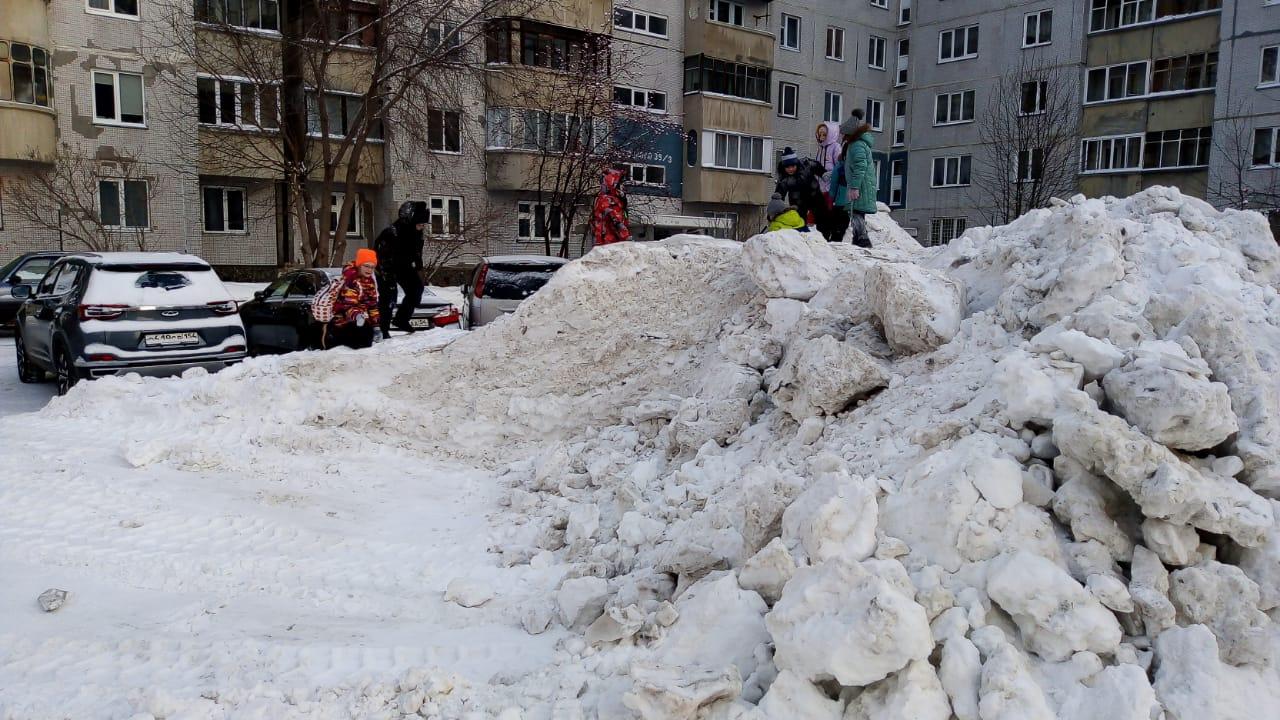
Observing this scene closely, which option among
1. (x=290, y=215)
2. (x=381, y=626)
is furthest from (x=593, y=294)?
(x=290, y=215)

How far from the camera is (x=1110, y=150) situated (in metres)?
32.4

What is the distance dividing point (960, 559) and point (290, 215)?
85.0ft

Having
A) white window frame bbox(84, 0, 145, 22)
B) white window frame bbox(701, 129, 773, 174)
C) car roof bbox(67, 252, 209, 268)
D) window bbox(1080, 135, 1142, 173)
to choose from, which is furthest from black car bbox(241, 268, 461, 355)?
window bbox(1080, 135, 1142, 173)

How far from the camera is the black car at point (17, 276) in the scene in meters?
16.0

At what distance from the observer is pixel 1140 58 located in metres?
31.8

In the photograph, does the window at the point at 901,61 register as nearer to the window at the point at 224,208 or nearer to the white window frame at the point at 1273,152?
the white window frame at the point at 1273,152

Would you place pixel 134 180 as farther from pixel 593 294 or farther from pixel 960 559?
pixel 960 559

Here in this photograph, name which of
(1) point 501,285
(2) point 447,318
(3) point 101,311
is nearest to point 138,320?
(3) point 101,311

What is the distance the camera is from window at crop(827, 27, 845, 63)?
1494 inches

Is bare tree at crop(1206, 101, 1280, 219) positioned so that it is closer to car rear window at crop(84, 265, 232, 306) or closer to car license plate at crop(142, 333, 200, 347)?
car rear window at crop(84, 265, 232, 306)

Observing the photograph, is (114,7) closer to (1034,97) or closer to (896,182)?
(896,182)

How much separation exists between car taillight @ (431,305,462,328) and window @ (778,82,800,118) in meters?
26.4

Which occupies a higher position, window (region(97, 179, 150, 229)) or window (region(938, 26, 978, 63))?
window (region(938, 26, 978, 63))

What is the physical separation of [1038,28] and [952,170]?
6.05 meters
